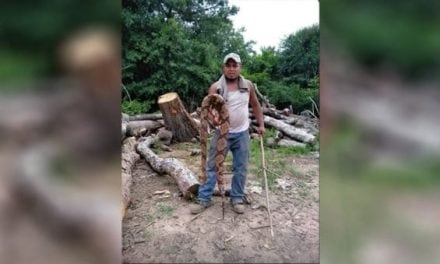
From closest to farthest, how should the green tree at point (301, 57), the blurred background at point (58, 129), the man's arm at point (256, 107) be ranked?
the blurred background at point (58, 129) → the green tree at point (301, 57) → the man's arm at point (256, 107)

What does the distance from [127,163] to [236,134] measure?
336 millimetres

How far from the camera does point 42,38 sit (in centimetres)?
86

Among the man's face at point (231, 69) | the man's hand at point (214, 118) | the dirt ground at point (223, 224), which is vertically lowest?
the dirt ground at point (223, 224)

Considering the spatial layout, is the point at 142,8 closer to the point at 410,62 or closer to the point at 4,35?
the point at 4,35

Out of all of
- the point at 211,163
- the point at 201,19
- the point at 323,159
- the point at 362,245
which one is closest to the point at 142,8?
the point at 201,19

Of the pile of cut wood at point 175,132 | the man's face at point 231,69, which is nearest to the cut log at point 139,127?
the pile of cut wood at point 175,132

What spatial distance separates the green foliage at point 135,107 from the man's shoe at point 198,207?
321 mm

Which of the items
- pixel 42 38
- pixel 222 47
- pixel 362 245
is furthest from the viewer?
pixel 222 47

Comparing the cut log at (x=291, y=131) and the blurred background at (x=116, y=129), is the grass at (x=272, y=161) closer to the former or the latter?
the cut log at (x=291, y=131)

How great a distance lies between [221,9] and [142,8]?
224 mm

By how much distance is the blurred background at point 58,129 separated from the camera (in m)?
0.87

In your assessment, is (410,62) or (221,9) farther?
(221,9)

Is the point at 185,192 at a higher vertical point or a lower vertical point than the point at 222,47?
lower

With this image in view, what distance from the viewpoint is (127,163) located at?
116 cm
